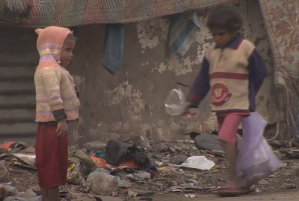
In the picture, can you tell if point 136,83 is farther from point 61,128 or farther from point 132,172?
point 61,128

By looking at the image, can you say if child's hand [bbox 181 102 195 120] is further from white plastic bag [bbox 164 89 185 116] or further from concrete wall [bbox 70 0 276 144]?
concrete wall [bbox 70 0 276 144]

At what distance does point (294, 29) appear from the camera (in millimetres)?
9992

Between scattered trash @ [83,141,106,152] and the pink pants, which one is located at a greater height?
the pink pants

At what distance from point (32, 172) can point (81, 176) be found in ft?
1.67

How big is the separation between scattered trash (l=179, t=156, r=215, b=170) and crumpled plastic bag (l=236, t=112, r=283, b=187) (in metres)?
2.86

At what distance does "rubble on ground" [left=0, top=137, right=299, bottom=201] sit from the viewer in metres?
6.95

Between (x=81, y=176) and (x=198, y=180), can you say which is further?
(x=198, y=180)

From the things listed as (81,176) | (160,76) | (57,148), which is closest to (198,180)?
(81,176)

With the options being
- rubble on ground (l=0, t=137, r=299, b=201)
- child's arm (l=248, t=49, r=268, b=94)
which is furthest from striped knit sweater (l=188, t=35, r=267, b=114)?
rubble on ground (l=0, t=137, r=299, b=201)

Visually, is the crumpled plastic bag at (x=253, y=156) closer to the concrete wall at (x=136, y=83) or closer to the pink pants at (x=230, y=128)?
the pink pants at (x=230, y=128)

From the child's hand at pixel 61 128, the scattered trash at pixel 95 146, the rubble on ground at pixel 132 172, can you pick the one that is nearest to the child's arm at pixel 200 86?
the child's hand at pixel 61 128

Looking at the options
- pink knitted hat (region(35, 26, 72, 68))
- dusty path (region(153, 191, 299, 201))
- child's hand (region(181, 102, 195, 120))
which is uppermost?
pink knitted hat (region(35, 26, 72, 68))

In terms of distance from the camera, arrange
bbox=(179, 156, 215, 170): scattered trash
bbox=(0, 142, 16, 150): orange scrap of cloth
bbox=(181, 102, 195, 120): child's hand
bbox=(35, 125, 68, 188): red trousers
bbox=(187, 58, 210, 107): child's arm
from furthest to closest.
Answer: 1. bbox=(179, 156, 215, 170): scattered trash
2. bbox=(0, 142, 16, 150): orange scrap of cloth
3. bbox=(181, 102, 195, 120): child's hand
4. bbox=(187, 58, 210, 107): child's arm
5. bbox=(35, 125, 68, 188): red trousers

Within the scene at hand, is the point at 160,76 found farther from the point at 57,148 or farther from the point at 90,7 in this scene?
the point at 57,148
